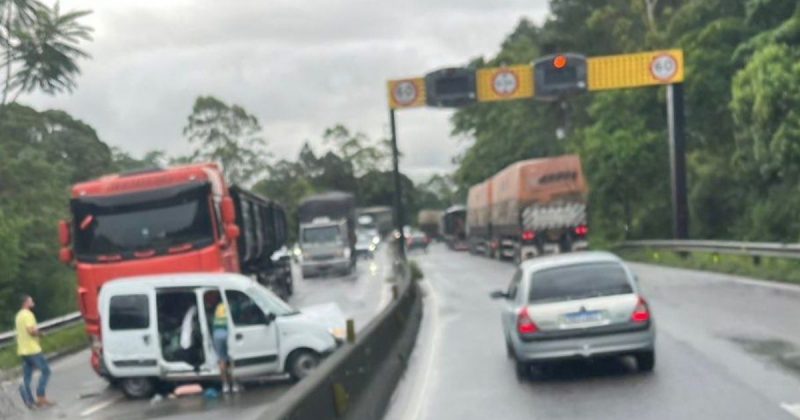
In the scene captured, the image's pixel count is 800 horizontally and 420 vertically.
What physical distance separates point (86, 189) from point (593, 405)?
40.9 ft

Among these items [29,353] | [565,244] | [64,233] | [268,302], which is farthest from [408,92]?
[29,353]

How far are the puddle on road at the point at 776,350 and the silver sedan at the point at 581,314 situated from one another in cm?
160

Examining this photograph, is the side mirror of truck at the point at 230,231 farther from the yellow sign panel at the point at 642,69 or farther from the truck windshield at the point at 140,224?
the yellow sign panel at the point at 642,69

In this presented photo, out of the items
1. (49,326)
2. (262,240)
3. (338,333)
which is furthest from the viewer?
(262,240)

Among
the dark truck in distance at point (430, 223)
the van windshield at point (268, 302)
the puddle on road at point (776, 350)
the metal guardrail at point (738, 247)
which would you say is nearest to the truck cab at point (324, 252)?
the metal guardrail at point (738, 247)

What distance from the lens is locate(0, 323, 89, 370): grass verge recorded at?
90.2 ft

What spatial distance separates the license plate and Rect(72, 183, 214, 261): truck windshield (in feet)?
31.6

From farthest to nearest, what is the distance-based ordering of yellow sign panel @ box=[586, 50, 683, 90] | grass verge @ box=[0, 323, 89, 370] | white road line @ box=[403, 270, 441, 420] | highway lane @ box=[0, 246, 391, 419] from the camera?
yellow sign panel @ box=[586, 50, 683, 90]
grass verge @ box=[0, 323, 89, 370]
highway lane @ box=[0, 246, 391, 419]
white road line @ box=[403, 270, 441, 420]

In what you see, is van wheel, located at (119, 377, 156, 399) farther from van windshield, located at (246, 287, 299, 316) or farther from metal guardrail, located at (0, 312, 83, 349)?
metal guardrail, located at (0, 312, 83, 349)

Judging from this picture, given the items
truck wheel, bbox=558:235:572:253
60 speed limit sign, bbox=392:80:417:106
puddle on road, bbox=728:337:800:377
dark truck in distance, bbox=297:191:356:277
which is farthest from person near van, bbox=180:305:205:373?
dark truck in distance, bbox=297:191:356:277

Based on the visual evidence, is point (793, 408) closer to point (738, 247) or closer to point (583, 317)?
point (583, 317)

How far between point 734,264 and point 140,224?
18.9 meters

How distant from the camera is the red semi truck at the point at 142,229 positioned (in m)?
22.8

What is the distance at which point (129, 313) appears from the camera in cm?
1942
